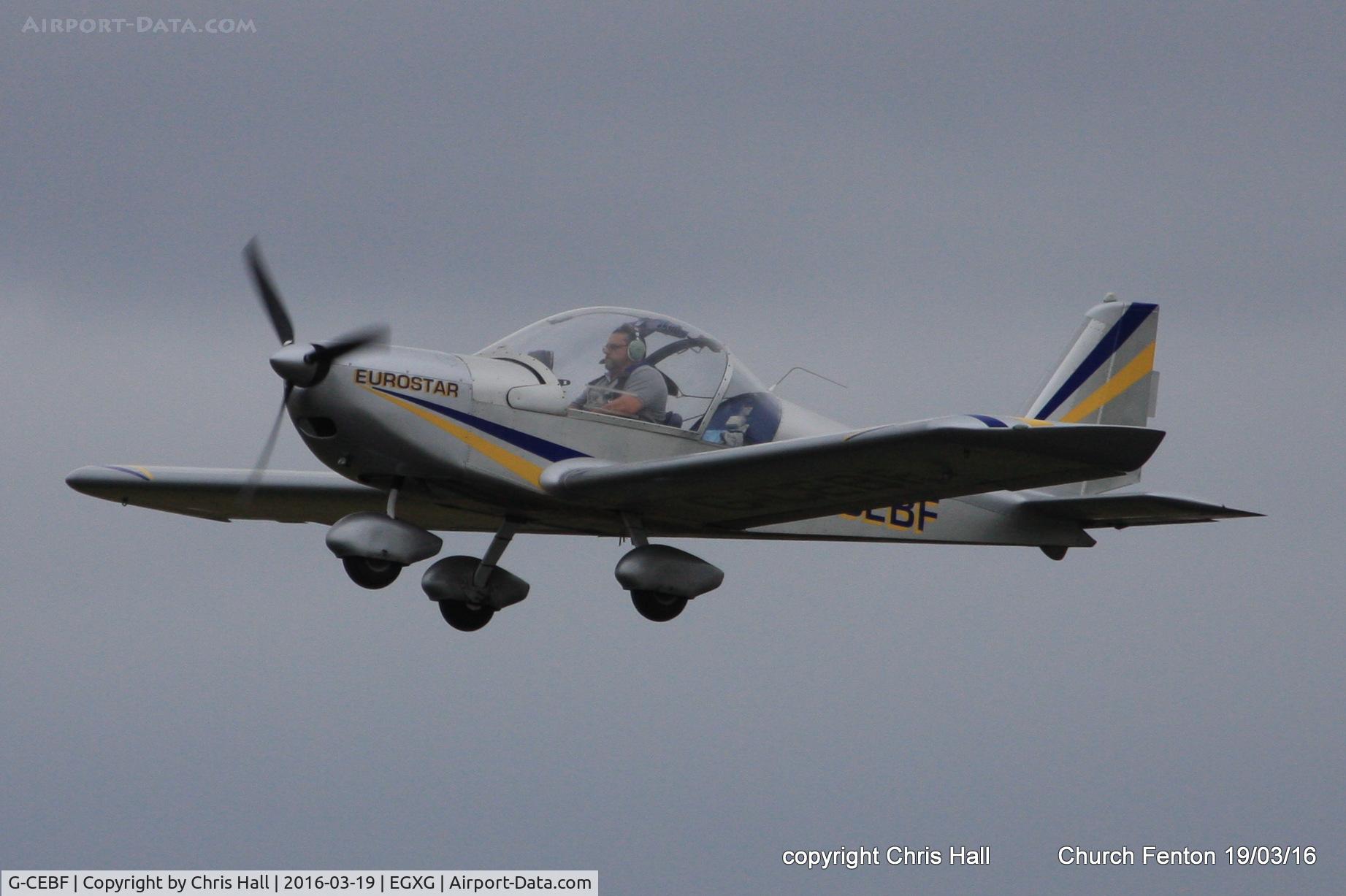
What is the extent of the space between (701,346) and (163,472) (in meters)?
5.88

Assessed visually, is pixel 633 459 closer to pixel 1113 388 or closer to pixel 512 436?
pixel 512 436

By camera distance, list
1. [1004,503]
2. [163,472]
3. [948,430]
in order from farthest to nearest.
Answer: [163,472] < [1004,503] < [948,430]

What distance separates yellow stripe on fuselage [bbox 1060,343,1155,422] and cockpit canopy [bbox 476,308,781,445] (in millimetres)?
4242

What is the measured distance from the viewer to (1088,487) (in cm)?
1661

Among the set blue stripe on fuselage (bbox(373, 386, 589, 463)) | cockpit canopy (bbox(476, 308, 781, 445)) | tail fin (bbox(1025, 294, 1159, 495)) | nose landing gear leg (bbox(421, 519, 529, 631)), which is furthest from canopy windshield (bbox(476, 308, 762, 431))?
tail fin (bbox(1025, 294, 1159, 495))

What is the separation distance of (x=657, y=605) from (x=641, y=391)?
5.47 ft

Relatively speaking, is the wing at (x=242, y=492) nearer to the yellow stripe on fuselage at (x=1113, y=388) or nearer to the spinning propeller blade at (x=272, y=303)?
the spinning propeller blade at (x=272, y=303)

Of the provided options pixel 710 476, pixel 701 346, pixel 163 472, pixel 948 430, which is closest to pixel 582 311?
pixel 701 346

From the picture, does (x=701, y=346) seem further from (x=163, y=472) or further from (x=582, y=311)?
(x=163, y=472)

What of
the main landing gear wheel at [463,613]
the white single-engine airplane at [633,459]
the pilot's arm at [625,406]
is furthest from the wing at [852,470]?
the main landing gear wheel at [463,613]

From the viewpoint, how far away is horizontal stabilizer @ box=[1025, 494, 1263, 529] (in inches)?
572

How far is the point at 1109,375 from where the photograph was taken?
678 inches

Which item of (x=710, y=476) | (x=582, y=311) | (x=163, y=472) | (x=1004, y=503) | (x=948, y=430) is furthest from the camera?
(x=163, y=472)

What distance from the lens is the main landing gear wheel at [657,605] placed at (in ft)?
45.5
